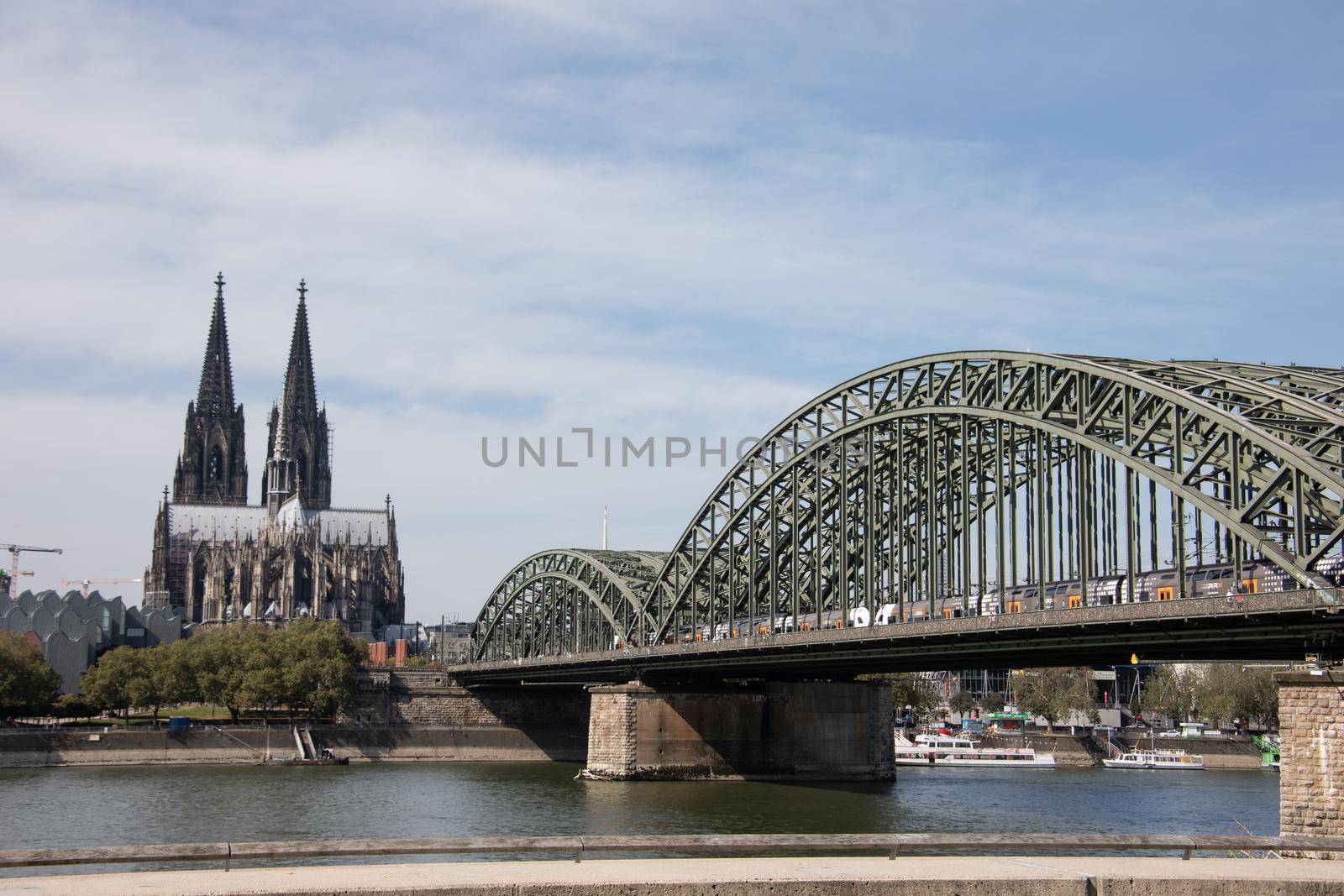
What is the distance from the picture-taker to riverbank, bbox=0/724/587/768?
105250 mm

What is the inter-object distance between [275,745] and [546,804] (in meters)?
45.6

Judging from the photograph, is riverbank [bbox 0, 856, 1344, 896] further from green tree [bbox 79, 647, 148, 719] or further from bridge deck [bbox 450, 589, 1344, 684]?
green tree [bbox 79, 647, 148, 719]

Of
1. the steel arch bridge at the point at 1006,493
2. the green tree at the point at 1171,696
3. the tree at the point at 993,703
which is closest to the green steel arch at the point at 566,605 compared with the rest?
the steel arch bridge at the point at 1006,493

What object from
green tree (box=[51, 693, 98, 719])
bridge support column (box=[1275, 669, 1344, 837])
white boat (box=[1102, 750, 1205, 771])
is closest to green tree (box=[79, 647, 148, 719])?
green tree (box=[51, 693, 98, 719])

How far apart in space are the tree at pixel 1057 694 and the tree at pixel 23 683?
301 ft

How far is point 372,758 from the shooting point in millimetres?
120125

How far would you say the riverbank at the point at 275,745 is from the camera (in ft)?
345

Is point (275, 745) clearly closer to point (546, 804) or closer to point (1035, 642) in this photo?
point (546, 804)

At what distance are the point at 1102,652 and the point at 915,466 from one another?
22.6m

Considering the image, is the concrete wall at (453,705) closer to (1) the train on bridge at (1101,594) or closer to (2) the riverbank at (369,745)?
(2) the riverbank at (369,745)

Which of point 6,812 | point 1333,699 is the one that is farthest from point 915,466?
point 6,812

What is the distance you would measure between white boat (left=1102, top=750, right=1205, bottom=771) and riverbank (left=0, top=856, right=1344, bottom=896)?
10290cm

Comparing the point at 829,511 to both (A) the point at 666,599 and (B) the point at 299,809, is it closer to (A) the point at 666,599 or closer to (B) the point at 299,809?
(A) the point at 666,599

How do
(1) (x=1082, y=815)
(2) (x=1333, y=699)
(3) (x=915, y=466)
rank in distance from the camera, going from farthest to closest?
1. (3) (x=915, y=466)
2. (1) (x=1082, y=815)
3. (2) (x=1333, y=699)
